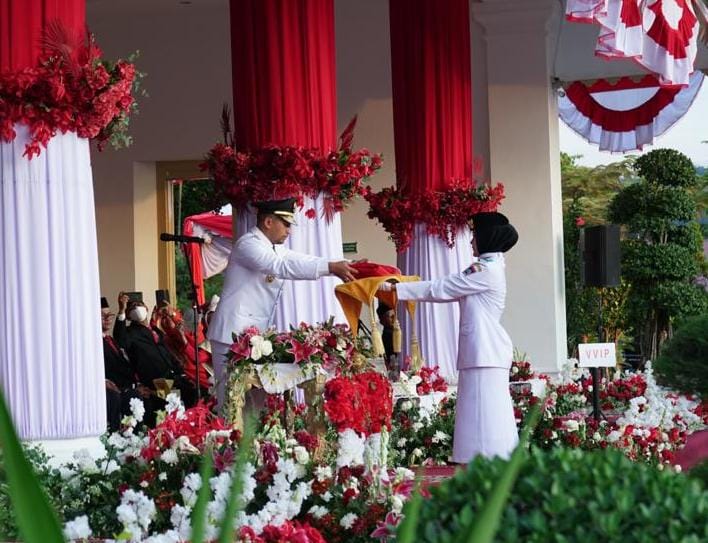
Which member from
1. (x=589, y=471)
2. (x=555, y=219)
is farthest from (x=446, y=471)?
(x=555, y=219)

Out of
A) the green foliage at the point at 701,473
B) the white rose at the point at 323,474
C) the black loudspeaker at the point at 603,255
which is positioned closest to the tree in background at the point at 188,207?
the black loudspeaker at the point at 603,255

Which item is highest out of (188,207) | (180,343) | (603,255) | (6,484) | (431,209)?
(188,207)

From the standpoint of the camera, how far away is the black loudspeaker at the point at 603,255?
Result: 38.4ft

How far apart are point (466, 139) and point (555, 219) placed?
2.98m

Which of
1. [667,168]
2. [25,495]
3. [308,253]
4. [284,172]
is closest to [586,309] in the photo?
[667,168]

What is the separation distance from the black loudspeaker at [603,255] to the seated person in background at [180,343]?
3.59 metres

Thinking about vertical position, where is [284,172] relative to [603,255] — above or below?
above

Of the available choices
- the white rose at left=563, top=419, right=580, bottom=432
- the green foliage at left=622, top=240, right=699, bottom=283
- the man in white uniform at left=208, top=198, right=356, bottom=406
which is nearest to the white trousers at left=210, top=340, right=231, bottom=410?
the man in white uniform at left=208, top=198, right=356, bottom=406

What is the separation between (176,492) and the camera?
4875 millimetres

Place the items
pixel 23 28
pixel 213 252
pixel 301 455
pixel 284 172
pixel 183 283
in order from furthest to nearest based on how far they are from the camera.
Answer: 1. pixel 183 283
2. pixel 213 252
3. pixel 284 172
4. pixel 23 28
5. pixel 301 455

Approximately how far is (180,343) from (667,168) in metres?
11.4

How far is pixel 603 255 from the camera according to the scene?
38.7 feet

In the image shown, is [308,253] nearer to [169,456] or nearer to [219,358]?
[219,358]

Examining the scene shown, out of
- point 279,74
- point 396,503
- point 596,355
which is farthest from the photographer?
point 596,355
